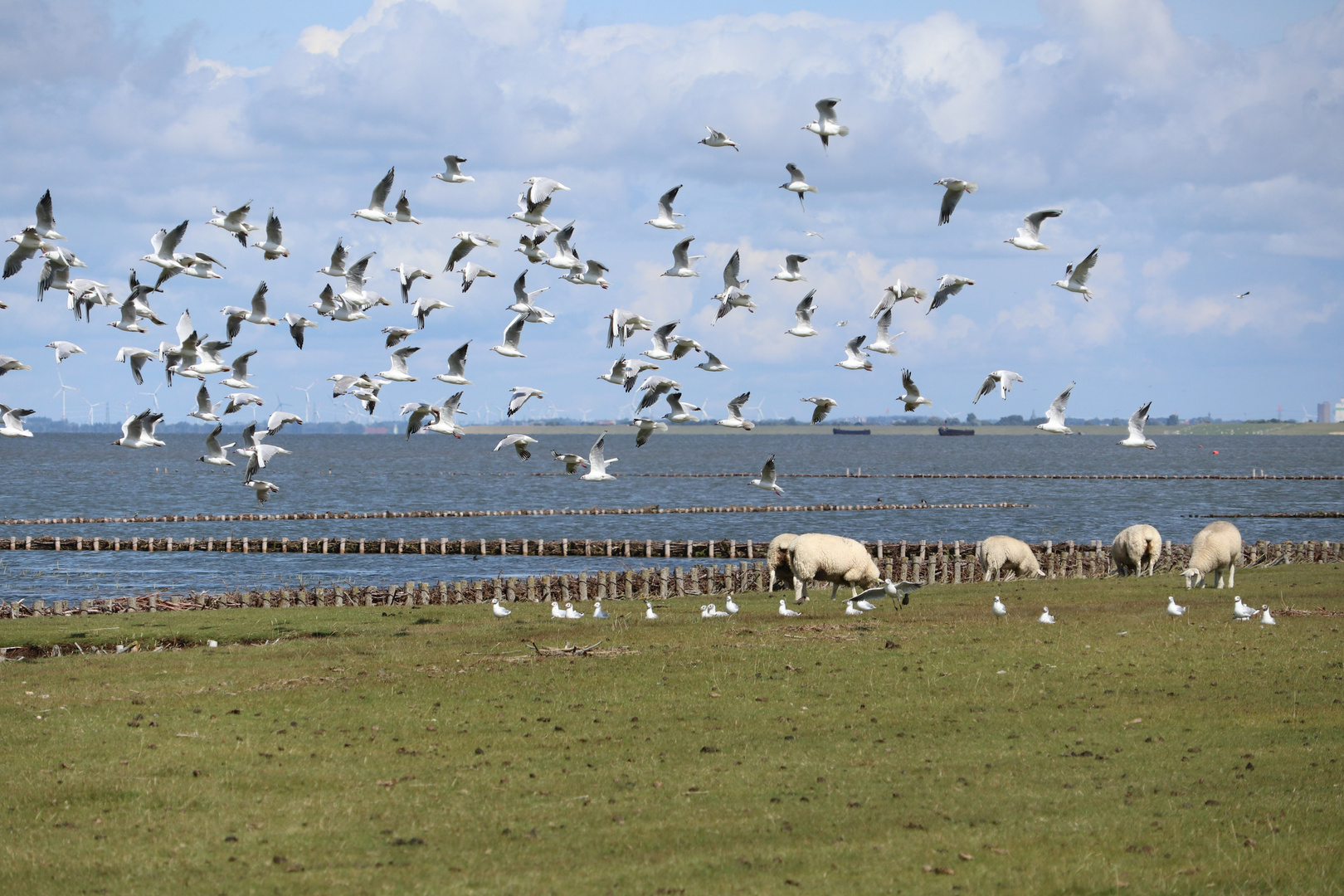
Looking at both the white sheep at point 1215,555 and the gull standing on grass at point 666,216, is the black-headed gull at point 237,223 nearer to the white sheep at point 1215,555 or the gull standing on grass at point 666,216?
the gull standing on grass at point 666,216

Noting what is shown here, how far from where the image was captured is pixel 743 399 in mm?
31234

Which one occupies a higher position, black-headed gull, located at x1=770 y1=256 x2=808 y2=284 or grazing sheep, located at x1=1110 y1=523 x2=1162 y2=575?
black-headed gull, located at x1=770 y1=256 x2=808 y2=284

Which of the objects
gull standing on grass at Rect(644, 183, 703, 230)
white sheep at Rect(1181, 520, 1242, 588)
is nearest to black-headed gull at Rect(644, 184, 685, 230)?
gull standing on grass at Rect(644, 183, 703, 230)

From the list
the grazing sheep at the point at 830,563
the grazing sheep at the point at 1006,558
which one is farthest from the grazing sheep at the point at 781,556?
the grazing sheep at the point at 1006,558

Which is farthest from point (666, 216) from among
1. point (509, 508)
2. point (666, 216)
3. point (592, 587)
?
point (509, 508)

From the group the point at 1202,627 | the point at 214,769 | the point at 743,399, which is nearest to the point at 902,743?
the point at 214,769

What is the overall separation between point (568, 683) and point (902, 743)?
642cm

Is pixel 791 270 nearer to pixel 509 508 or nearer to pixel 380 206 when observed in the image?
pixel 380 206

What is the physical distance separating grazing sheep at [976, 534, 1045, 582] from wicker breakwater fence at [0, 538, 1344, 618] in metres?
1.24

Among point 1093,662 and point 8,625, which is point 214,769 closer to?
point 1093,662

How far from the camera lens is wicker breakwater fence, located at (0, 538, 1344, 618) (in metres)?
37.8

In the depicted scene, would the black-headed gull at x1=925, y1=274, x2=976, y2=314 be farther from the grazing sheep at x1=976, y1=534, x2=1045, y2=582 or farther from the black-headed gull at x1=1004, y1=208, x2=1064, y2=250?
the grazing sheep at x1=976, y1=534, x2=1045, y2=582

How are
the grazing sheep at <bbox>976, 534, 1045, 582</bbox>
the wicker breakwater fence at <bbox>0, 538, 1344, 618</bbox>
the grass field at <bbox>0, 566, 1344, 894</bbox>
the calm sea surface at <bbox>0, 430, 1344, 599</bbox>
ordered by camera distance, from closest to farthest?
the grass field at <bbox>0, 566, 1344, 894</bbox> < the wicker breakwater fence at <bbox>0, 538, 1344, 618</bbox> < the grazing sheep at <bbox>976, 534, 1045, 582</bbox> < the calm sea surface at <bbox>0, 430, 1344, 599</bbox>

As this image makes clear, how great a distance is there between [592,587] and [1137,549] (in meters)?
16.9
